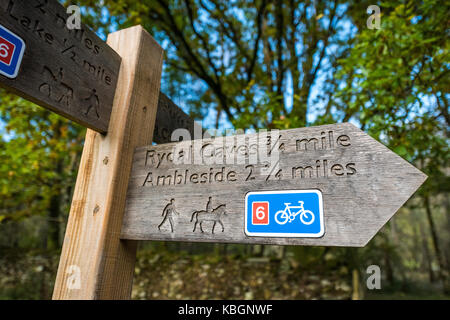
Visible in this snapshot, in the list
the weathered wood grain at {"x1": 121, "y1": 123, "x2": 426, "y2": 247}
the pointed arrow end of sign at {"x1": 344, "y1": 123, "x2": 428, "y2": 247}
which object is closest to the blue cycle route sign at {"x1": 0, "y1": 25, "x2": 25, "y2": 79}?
the weathered wood grain at {"x1": 121, "y1": 123, "x2": 426, "y2": 247}

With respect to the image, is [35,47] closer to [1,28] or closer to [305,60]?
[1,28]

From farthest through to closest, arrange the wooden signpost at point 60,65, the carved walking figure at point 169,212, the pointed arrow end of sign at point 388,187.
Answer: the carved walking figure at point 169,212, the wooden signpost at point 60,65, the pointed arrow end of sign at point 388,187

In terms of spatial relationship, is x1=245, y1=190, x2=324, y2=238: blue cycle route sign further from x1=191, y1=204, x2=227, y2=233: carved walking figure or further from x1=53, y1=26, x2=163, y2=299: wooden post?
x1=53, y1=26, x2=163, y2=299: wooden post

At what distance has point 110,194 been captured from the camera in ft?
3.51

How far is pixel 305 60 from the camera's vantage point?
4762 millimetres

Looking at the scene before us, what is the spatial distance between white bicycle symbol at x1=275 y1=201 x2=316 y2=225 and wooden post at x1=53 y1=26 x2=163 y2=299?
2.28ft

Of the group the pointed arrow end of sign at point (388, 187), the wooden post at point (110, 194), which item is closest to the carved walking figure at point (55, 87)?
the wooden post at point (110, 194)

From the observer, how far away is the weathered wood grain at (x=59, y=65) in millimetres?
834

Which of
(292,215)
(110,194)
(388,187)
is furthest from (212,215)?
(388,187)

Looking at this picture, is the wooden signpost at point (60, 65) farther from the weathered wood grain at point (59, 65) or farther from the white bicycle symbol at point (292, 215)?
the white bicycle symbol at point (292, 215)

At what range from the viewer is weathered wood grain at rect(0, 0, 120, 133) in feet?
2.74

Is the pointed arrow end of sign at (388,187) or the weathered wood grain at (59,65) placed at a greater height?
the weathered wood grain at (59,65)

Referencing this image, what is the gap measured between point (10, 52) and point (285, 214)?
3.38ft

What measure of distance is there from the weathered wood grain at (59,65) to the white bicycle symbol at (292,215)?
88 centimetres
